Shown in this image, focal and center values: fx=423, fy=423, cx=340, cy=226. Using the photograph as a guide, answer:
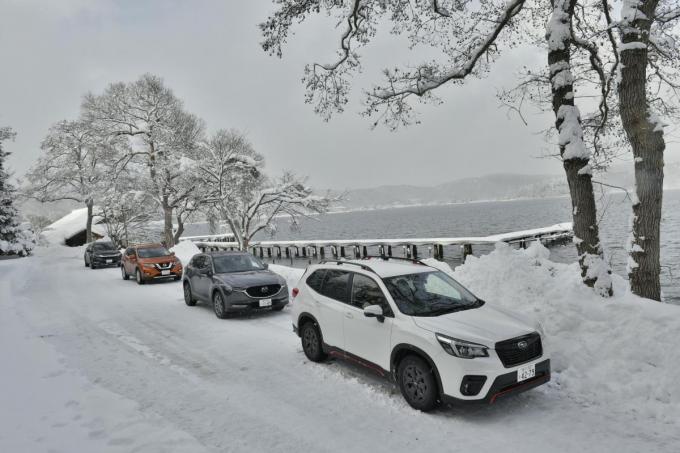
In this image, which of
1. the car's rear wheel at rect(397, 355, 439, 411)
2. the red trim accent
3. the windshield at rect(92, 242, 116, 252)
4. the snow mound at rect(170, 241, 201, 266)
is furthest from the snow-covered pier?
the red trim accent

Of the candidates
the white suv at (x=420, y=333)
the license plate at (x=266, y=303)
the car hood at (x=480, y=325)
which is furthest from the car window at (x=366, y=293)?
the license plate at (x=266, y=303)

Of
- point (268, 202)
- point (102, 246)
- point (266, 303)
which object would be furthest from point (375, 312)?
point (102, 246)

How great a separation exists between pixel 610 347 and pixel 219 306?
8221mm

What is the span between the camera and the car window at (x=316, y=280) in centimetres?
699

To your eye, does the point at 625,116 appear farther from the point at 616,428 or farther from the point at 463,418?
the point at 463,418

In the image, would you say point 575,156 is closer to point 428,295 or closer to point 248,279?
point 428,295

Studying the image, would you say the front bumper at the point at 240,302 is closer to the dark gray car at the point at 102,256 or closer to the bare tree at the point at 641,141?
the bare tree at the point at 641,141

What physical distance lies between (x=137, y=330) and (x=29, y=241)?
3867 centimetres

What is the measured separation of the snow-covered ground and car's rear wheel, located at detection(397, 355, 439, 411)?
0.13 meters

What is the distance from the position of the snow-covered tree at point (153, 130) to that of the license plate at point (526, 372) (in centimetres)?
→ 2742

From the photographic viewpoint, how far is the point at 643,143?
7.24m

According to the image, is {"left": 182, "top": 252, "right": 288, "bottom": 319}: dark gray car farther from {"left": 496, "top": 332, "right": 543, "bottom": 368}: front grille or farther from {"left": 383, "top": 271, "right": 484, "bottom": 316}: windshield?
{"left": 496, "top": 332, "right": 543, "bottom": 368}: front grille

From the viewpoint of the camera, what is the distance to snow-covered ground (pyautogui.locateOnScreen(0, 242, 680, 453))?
4.51m

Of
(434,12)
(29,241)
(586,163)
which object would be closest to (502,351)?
(586,163)
